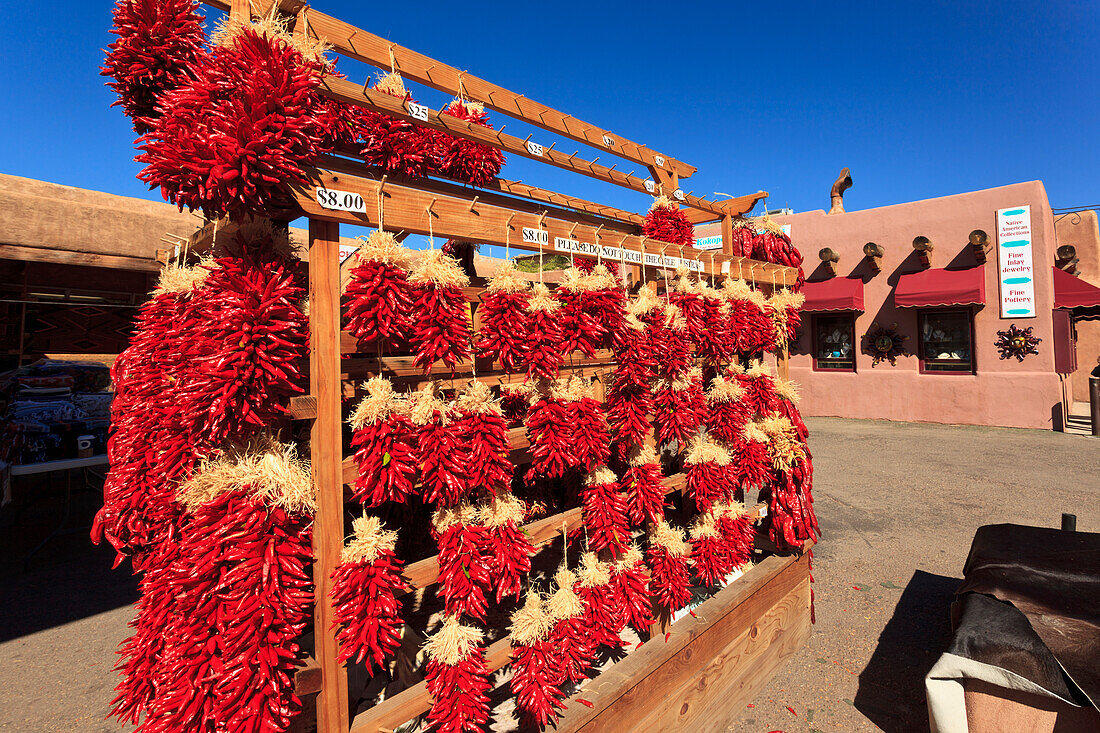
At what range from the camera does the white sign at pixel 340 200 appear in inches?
55.8

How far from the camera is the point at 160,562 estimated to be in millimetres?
1527

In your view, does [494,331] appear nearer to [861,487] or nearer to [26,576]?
[26,576]

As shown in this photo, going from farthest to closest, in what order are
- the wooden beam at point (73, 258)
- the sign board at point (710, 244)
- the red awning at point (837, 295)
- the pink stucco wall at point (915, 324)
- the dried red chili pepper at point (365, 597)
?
the red awning at point (837, 295), the pink stucco wall at point (915, 324), the sign board at point (710, 244), the wooden beam at point (73, 258), the dried red chili pepper at point (365, 597)

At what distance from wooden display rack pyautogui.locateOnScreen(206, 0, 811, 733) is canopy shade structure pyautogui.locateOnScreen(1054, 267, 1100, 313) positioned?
10922 millimetres

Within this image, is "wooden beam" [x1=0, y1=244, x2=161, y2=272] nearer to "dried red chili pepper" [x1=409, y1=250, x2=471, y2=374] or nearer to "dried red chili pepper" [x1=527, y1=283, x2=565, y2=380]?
"dried red chili pepper" [x1=409, y1=250, x2=471, y2=374]

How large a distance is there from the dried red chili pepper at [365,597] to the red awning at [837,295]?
1260 centimetres

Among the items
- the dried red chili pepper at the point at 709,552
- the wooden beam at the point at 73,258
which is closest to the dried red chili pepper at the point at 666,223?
the dried red chili pepper at the point at 709,552

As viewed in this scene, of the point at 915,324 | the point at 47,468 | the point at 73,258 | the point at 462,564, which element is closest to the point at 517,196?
the point at 462,564

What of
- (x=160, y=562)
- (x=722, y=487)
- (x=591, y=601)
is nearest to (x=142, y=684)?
(x=160, y=562)

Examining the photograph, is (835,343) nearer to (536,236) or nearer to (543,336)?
(536,236)

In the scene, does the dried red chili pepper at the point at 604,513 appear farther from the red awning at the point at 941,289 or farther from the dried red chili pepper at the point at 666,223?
the red awning at the point at 941,289

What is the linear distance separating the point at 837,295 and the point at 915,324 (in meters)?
1.86

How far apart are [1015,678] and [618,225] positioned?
3.12 m

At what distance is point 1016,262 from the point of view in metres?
10.5
